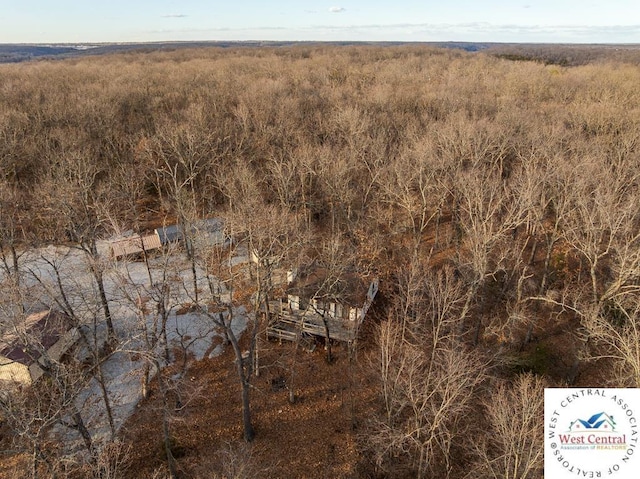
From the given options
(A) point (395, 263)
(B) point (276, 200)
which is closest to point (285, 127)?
(B) point (276, 200)

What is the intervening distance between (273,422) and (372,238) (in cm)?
1399

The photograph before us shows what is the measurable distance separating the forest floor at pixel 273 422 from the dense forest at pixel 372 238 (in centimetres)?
9

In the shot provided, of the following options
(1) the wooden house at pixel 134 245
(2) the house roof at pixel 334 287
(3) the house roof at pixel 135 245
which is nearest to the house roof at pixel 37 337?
(3) the house roof at pixel 135 245

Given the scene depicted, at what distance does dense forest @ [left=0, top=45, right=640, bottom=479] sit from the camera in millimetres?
14719

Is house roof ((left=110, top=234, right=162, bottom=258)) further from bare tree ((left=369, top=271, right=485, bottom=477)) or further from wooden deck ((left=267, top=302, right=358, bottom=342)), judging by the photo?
bare tree ((left=369, top=271, right=485, bottom=477))

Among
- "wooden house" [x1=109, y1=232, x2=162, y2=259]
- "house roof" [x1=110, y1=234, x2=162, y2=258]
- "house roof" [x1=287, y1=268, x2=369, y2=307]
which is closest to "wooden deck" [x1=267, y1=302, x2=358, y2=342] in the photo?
"house roof" [x1=287, y1=268, x2=369, y2=307]

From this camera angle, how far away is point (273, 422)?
17.5 meters

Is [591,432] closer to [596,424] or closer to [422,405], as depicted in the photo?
[596,424]

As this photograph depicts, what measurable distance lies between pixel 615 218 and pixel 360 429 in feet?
47.9

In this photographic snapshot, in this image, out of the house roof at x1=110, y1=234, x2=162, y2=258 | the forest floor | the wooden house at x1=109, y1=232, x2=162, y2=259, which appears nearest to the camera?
the forest floor

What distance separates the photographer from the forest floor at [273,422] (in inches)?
612

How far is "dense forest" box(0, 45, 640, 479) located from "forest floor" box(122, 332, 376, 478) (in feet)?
0.31

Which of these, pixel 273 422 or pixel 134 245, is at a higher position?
pixel 134 245

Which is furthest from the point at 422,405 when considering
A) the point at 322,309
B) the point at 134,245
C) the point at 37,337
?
the point at 134,245
